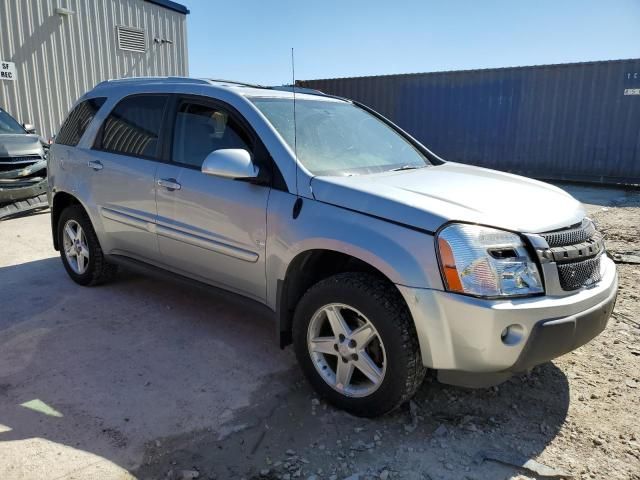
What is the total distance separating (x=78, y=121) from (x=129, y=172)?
3.70 feet

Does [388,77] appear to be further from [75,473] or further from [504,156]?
[75,473]

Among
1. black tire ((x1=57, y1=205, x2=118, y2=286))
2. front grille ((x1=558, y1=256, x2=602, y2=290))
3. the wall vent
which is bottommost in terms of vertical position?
black tire ((x1=57, y1=205, x2=118, y2=286))

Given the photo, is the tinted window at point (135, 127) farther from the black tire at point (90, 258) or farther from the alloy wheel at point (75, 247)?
the alloy wheel at point (75, 247)

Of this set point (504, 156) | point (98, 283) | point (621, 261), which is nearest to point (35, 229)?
point (98, 283)

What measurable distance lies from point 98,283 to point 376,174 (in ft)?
9.39

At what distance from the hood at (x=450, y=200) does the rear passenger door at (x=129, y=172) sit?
154 centimetres

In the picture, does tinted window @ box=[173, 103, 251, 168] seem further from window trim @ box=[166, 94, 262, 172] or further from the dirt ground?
the dirt ground

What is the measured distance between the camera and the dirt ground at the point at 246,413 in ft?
7.71

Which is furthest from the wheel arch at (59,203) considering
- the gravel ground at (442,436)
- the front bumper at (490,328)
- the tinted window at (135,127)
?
the front bumper at (490,328)

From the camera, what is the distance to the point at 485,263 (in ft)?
7.45

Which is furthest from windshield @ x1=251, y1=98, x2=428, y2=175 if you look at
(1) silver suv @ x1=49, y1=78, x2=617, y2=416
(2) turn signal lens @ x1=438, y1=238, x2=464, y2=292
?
(2) turn signal lens @ x1=438, y1=238, x2=464, y2=292

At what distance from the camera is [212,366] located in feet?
10.7

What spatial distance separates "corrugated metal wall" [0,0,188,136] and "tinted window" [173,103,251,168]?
385 inches

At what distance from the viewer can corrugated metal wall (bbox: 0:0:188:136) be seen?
1126 centimetres
